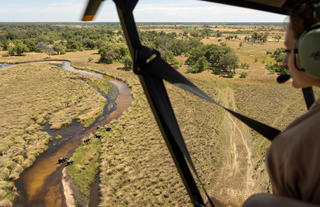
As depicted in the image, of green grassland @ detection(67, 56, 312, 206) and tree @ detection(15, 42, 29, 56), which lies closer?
green grassland @ detection(67, 56, 312, 206)

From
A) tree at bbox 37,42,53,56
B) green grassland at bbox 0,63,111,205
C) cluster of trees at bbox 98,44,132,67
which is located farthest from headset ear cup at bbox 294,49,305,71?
tree at bbox 37,42,53,56

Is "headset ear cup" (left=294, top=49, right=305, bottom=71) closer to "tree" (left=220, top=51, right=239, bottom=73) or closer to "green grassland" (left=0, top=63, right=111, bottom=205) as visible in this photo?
"green grassland" (left=0, top=63, right=111, bottom=205)

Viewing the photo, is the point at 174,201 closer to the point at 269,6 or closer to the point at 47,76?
the point at 269,6

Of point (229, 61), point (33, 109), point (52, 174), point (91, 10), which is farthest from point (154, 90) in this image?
point (229, 61)

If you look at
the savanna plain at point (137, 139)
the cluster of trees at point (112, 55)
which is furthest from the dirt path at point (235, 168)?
the cluster of trees at point (112, 55)

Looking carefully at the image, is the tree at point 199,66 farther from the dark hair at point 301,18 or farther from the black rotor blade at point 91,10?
the dark hair at point 301,18
